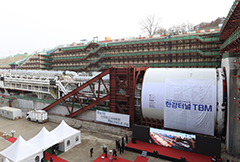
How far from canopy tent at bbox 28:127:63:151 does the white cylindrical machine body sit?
10.3m

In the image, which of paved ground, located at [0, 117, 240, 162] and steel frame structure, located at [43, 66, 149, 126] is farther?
steel frame structure, located at [43, 66, 149, 126]

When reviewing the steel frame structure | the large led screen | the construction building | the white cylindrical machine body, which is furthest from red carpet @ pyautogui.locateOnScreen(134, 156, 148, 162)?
the construction building

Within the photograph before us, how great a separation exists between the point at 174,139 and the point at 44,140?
12.9 m

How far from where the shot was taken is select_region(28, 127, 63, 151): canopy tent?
16.8m

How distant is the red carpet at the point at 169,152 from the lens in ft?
50.9

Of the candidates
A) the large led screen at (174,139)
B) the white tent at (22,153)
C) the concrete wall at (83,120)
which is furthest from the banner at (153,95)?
the white tent at (22,153)

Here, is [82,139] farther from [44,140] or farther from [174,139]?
[174,139]

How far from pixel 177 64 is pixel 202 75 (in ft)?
68.5

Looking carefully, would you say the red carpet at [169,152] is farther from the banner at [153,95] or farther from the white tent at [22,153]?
the white tent at [22,153]

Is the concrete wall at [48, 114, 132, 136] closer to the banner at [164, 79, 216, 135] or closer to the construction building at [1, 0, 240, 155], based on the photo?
the construction building at [1, 0, 240, 155]

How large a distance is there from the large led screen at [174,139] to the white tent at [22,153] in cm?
1123

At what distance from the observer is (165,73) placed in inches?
837

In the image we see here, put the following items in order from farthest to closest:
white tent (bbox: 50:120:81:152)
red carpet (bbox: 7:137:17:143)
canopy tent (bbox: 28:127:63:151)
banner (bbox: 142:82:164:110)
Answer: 1. red carpet (bbox: 7:137:17:143)
2. banner (bbox: 142:82:164:110)
3. white tent (bbox: 50:120:81:152)
4. canopy tent (bbox: 28:127:63:151)

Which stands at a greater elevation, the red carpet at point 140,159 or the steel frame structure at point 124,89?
the steel frame structure at point 124,89
